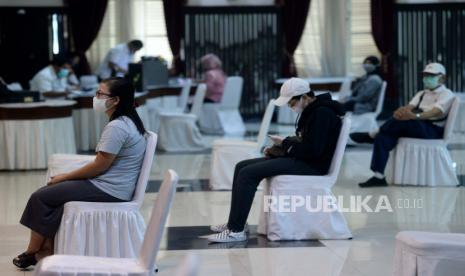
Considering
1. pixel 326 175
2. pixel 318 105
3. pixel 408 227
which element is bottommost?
pixel 408 227

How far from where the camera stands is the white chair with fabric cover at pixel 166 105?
14773mm

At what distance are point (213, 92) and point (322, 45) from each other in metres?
3.07

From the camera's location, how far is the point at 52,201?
5809 mm

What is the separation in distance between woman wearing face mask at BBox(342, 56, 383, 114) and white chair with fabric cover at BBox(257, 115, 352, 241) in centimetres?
604

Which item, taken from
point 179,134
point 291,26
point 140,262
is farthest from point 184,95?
point 140,262

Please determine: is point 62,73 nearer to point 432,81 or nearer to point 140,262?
point 432,81

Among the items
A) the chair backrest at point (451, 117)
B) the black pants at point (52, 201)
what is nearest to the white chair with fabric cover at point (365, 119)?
the chair backrest at point (451, 117)

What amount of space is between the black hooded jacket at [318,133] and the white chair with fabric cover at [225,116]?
9383mm

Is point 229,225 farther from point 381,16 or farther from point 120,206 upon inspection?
point 381,16

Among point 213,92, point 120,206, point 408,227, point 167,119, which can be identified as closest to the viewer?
point 120,206

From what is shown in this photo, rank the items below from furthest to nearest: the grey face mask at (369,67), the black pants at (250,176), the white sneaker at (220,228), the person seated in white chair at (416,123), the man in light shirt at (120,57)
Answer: the man in light shirt at (120,57) → the grey face mask at (369,67) → the person seated in white chair at (416,123) → the white sneaker at (220,228) → the black pants at (250,176)

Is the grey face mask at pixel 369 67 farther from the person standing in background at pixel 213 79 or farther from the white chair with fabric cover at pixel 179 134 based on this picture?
the person standing in background at pixel 213 79

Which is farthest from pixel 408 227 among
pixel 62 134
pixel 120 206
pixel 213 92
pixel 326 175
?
pixel 213 92

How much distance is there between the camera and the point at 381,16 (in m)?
18.7
